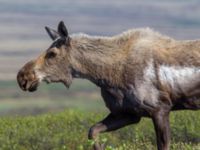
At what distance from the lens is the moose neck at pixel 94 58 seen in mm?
16188

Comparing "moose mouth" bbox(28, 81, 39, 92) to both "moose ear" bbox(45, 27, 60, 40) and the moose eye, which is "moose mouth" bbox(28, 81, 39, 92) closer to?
the moose eye

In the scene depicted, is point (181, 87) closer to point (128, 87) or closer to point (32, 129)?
point (128, 87)

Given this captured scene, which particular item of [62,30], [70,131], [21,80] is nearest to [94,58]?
[62,30]

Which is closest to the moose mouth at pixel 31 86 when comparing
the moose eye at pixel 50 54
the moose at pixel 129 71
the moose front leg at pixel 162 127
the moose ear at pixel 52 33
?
the moose at pixel 129 71

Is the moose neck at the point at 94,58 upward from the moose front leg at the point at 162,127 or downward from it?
upward

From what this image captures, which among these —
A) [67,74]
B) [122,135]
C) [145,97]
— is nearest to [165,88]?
[145,97]

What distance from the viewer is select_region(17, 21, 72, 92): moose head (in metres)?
16.2

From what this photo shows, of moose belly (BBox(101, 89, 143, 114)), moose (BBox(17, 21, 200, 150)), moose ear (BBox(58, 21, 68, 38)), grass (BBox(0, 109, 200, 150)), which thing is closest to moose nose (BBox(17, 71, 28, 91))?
moose (BBox(17, 21, 200, 150))

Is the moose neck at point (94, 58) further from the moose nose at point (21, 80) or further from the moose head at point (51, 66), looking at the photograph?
the moose nose at point (21, 80)

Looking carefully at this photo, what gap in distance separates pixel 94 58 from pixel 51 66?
0.73m

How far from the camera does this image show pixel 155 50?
52.3ft

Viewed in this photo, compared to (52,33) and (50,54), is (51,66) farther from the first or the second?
(52,33)

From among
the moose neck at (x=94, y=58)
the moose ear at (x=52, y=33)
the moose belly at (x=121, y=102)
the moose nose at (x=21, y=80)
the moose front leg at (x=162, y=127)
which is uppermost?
the moose ear at (x=52, y=33)

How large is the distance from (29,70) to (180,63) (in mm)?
2475
